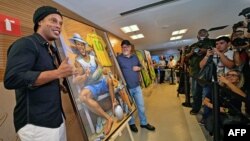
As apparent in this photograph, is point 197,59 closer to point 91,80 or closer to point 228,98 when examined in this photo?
point 228,98

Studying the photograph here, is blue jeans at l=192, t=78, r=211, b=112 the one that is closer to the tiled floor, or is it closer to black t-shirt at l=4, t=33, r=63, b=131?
the tiled floor

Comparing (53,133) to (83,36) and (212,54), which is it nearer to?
(83,36)

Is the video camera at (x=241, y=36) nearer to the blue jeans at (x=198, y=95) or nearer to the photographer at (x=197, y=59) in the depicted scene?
the photographer at (x=197, y=59)

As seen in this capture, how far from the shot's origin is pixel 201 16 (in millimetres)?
4492

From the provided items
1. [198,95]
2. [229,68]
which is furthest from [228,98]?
[198,95]

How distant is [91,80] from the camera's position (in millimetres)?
1539

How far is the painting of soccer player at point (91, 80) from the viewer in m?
1.41

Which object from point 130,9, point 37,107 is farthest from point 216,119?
point 130,9

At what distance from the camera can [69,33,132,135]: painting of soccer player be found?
1414 millimetres

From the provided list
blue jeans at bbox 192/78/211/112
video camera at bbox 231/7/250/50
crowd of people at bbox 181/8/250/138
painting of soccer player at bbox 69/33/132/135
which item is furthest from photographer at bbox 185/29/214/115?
painting of soccer player at bbox 69/33/132/135

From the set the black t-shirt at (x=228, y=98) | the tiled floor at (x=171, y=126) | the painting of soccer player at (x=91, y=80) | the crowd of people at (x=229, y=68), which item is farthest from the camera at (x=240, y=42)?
the painting of soccer player at (x=91, y=80)

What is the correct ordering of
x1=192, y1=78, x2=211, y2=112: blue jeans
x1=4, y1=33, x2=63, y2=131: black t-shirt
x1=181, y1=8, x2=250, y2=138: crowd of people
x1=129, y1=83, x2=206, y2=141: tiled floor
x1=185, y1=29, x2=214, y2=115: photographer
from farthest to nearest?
x1=192, y1=78, x2=211, y2=112: blue jeans < x1=185, y1=29, x2=214, y2=115: photographer < x1=129, y1=83, x2=206, y2=141: tiled floor < x1=181, y1=8, x2=250, y2=138: crowd of people < x1=4, y1=33, x2=63, y2=131: black t-shirt

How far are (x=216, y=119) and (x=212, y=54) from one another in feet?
3.09

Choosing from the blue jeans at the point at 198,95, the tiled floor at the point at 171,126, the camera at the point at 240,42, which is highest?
the camera at the point at 240,42
